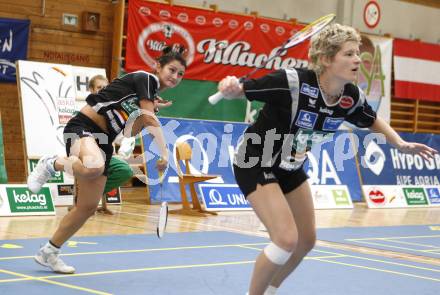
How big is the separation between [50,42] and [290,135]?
368 inches

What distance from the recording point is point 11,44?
12.2m

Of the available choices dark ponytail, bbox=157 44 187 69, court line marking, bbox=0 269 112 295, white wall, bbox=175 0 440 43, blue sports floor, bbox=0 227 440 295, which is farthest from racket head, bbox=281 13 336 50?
white wall, bbox=175 0 440 43

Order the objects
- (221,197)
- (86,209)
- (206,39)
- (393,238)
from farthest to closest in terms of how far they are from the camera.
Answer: (206,39) < (221,197) < (393,238) < (86,209)

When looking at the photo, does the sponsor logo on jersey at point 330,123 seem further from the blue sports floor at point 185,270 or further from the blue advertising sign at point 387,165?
the blue advertising sign at point 387,165

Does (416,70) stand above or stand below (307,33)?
below

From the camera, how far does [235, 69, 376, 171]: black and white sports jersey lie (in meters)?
4.22

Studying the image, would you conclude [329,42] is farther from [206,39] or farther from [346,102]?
[206,39]

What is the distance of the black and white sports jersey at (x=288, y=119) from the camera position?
13.9 feet

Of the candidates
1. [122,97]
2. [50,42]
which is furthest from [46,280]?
[50,42]

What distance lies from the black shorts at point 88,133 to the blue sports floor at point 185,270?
2.93 ft

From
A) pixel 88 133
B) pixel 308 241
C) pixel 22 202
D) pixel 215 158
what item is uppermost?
pixel 88 133

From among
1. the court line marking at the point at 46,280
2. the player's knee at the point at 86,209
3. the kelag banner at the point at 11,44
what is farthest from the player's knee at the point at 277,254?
the kelag banner at the point at 11,44

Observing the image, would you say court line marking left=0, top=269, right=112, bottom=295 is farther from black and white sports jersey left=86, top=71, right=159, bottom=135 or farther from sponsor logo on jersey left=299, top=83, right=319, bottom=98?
sponsor logo on jersey left=299, top=83, right=319, bottom=98

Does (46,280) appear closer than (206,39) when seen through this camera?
Yes
